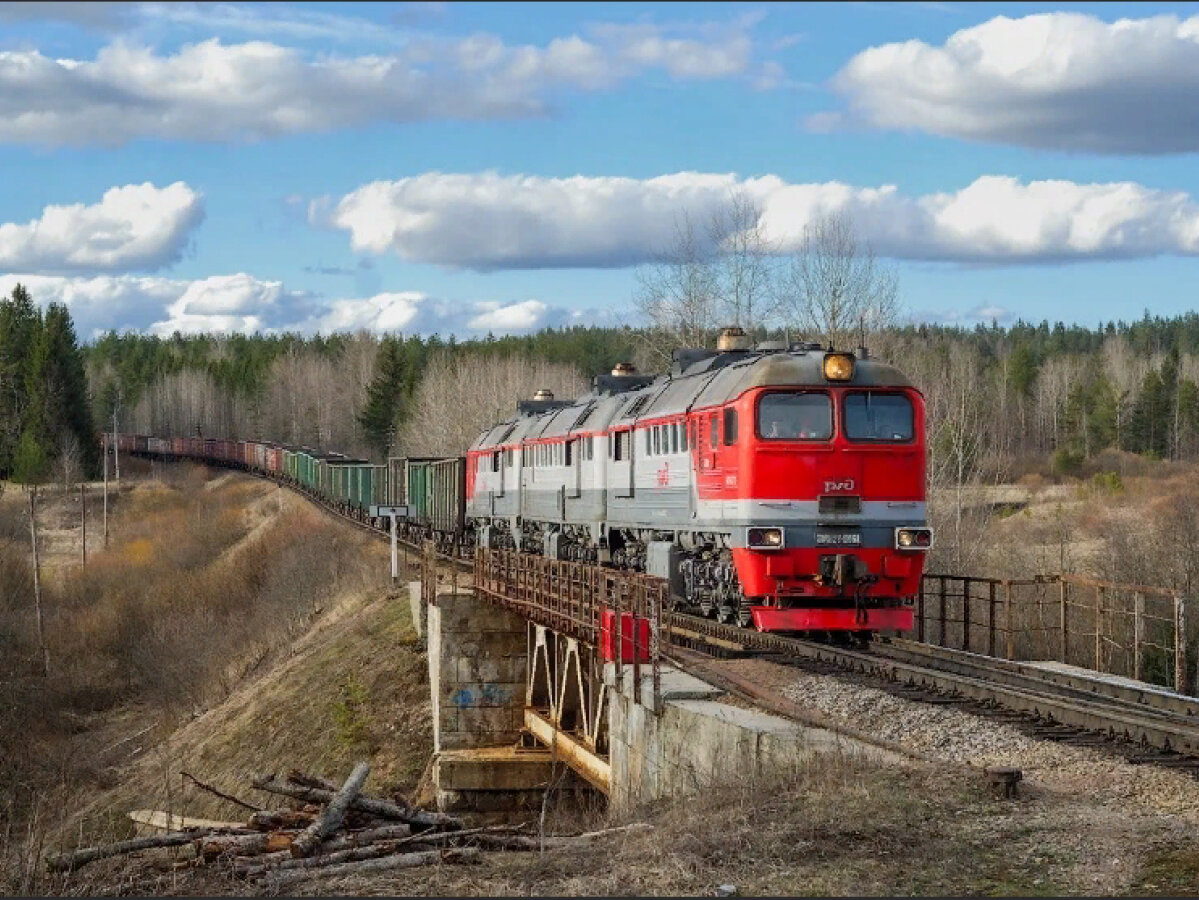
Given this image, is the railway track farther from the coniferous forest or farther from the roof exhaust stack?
the coniferous forest

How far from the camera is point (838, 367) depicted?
762 inches

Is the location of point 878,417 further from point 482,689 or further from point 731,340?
point 482,689

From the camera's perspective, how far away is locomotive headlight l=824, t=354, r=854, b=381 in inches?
762

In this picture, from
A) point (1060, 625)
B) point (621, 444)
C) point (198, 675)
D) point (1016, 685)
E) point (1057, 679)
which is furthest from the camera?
point (198, 675)

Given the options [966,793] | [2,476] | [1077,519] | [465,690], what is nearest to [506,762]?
[465,690]

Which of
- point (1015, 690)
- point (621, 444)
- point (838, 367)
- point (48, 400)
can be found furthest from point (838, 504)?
point (48, 400)

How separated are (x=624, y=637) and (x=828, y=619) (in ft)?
9.84

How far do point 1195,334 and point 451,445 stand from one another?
134m

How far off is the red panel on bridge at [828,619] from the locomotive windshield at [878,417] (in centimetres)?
216

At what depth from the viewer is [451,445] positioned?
76.1 m

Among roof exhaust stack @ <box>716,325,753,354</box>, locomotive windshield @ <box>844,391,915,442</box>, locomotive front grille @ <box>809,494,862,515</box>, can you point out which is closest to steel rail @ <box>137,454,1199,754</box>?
locomotive front grille @ <box>809,494,862,515</box>

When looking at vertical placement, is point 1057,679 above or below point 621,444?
below

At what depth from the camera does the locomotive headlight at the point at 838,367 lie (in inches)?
762

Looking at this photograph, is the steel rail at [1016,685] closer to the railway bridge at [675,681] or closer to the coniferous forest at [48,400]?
the railway bridge at [675,681]
